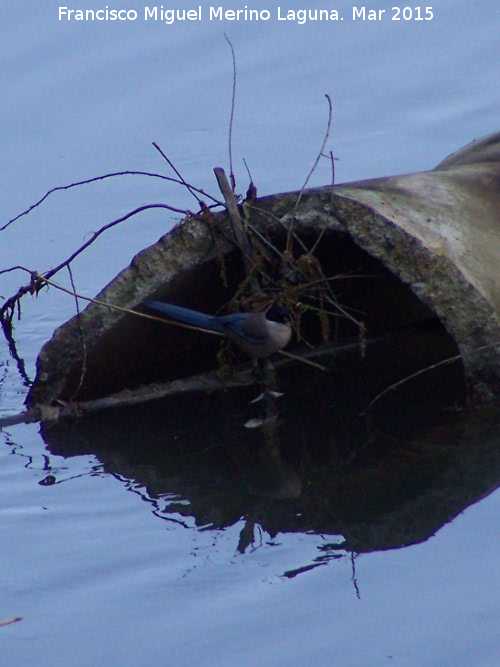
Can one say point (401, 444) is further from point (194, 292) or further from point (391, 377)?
point (194, 292)

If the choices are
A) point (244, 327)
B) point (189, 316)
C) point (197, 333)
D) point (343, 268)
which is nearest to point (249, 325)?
point (244, 327)

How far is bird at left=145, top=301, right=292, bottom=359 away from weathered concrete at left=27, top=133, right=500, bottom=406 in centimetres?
12

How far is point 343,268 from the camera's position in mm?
4246

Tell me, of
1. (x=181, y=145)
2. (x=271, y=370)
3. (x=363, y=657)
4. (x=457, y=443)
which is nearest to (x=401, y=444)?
(x=457, y=443)

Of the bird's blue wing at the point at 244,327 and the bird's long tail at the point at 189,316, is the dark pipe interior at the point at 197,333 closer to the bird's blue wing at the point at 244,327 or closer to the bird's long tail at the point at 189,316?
the bird's long tail at the point at 189,316

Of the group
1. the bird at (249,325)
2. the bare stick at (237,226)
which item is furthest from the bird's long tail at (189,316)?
the bare stick at (237,226)

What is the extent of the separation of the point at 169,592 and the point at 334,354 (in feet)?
5.96

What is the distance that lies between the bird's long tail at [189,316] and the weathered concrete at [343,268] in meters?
0.05

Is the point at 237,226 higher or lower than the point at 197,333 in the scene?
higher

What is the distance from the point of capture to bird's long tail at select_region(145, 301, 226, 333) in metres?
3.73

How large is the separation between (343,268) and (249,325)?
30.0 inches

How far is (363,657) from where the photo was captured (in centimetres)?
241

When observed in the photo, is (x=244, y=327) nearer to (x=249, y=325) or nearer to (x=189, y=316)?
(x=249, y=325)

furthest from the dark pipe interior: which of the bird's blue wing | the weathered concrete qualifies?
the bird's blue wing
